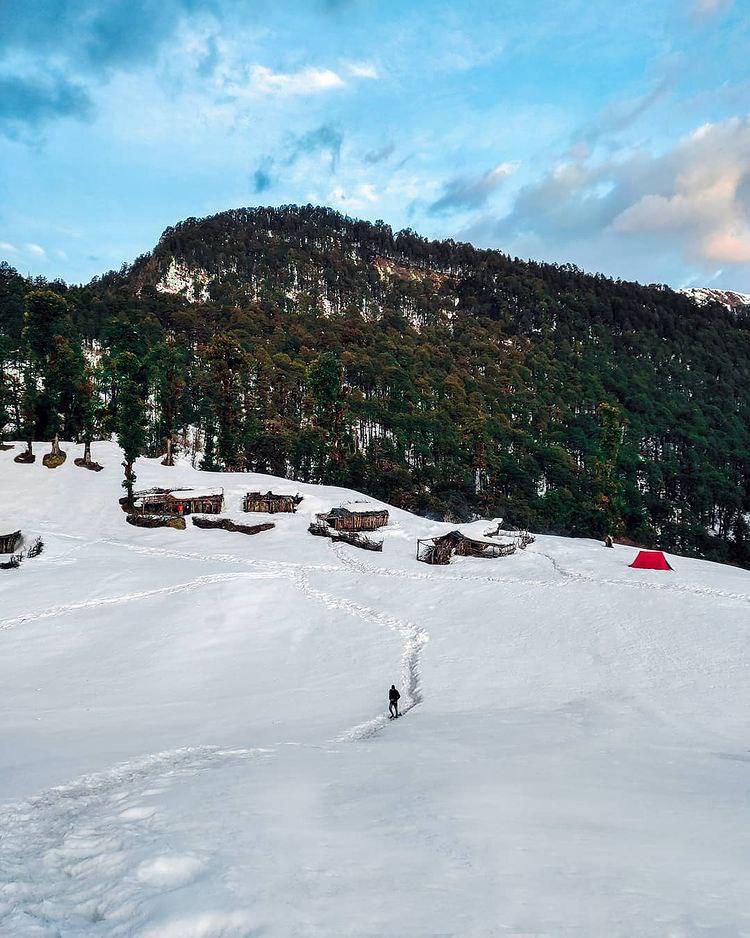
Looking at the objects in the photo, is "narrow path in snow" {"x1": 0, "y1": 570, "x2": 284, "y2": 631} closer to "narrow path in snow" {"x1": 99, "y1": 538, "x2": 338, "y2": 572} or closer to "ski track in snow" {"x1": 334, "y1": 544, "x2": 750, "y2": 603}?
"narrow path in snow" {"x1": 99, "y1": 538, "x2": 338, "y2": 572}

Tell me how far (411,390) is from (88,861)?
10644 cm

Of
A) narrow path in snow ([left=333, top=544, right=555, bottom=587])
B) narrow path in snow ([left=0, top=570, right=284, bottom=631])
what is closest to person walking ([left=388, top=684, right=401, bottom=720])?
narrow path in snow ([left=0, top=570, right=284, bottom=631])

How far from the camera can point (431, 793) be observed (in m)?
10.4

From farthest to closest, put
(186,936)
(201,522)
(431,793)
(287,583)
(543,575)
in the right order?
1. (201,522)
2. (543,575)
3. (287,583)
4. (431,793)
5. (186,936)

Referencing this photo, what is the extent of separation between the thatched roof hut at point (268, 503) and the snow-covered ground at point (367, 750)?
14536mm

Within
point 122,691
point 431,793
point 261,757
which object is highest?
point 431,793

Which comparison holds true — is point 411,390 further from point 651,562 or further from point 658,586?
point 658,586

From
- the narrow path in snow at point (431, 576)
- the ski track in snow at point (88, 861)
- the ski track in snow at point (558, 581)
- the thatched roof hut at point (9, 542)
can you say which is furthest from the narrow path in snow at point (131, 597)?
the ski track in snow at point (88, 861)

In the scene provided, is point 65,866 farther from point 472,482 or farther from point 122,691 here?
point 472,482

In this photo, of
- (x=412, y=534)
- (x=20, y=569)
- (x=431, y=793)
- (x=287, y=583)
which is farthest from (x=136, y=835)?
(x=412, y=534)

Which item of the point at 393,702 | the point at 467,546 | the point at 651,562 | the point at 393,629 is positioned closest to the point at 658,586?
the point at 651,562

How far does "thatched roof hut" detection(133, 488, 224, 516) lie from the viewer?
52.1 metres

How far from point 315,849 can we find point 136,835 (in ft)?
9.84

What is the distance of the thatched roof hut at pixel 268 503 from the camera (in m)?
53.9
